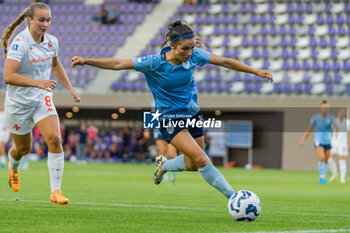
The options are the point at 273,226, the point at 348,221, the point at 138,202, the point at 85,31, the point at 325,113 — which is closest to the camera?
the point at 273,226

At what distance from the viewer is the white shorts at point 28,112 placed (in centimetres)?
805

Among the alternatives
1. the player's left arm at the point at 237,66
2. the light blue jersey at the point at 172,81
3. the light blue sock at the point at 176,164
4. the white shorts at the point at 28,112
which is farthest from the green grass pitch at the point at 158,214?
the player's left arm at the point at 237,66

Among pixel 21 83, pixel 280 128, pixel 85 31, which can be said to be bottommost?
pixel 280 128

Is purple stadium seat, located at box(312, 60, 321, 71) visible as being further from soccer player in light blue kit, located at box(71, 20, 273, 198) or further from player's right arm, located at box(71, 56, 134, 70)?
player's right arm, located at box(71, 56, 134, 70)

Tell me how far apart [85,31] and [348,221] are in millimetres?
27674

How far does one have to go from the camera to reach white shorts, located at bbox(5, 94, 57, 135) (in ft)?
26.4

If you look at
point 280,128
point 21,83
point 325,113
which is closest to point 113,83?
point 280,128

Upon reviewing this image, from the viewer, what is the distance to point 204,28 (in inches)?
1233

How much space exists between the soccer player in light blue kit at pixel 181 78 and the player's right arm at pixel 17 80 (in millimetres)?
573

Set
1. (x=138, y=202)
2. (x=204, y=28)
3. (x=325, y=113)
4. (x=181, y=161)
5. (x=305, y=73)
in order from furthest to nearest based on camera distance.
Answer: (x=204, y=28) → (x=305, y=73) → (x=325, y=113) → (x=138, y=202) → (x=181, y=161)

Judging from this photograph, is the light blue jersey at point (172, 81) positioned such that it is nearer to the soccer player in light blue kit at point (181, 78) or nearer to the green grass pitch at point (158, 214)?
the soccer player in light blue kit at point (181, 78)

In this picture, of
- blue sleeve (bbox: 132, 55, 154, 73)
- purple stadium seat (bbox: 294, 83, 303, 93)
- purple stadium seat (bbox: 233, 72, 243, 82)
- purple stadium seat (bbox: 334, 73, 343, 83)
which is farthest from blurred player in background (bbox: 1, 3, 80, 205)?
purple stadium seat (bbox: 233, 72, 243, 82)

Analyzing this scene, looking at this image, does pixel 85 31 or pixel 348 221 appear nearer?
pixel 348 221

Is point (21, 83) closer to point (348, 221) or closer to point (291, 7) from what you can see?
point (348, 221)
